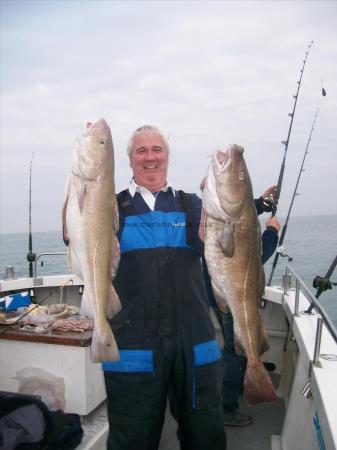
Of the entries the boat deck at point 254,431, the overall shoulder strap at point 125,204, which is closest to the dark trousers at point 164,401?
the overall shoulder strap at point 125,204

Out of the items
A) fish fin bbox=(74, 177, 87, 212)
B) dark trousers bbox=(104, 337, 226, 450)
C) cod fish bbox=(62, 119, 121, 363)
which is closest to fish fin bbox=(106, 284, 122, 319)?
cod fish bbox=(62, 119, 121, 363)

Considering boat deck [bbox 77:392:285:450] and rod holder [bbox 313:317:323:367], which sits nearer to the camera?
rod holder [bbox 313:317:323:367]

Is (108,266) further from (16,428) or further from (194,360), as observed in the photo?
(16,428)

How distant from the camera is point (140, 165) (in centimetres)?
314

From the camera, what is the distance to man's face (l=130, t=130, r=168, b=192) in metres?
3.12

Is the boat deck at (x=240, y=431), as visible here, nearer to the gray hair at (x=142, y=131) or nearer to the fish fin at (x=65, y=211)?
the fish fin at (x=65, y=211)

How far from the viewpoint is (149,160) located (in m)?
3.12

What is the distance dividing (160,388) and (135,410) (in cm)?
21

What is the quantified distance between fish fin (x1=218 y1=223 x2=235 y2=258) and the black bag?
2003 mm

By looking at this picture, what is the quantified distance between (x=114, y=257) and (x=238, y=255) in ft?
2.56

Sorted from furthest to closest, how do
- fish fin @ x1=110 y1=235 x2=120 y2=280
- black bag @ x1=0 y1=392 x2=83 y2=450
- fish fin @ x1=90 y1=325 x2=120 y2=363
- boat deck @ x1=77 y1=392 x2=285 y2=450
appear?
boat deck @ x1=77 y1=392 x2=285 y2=450
black bag @ x1=0 y1=392 x2=83 y2=450
fish fin @ x1=110 y1=235 x2=120 y2=280
fish fin @ x1=90 y1=325 x2=120 y2=363

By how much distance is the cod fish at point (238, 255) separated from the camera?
2613 mm

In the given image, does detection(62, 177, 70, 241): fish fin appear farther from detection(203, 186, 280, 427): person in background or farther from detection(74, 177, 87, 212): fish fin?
detection(203, 186, 280, 427): person in background

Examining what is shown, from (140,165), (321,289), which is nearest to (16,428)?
(140,165)
